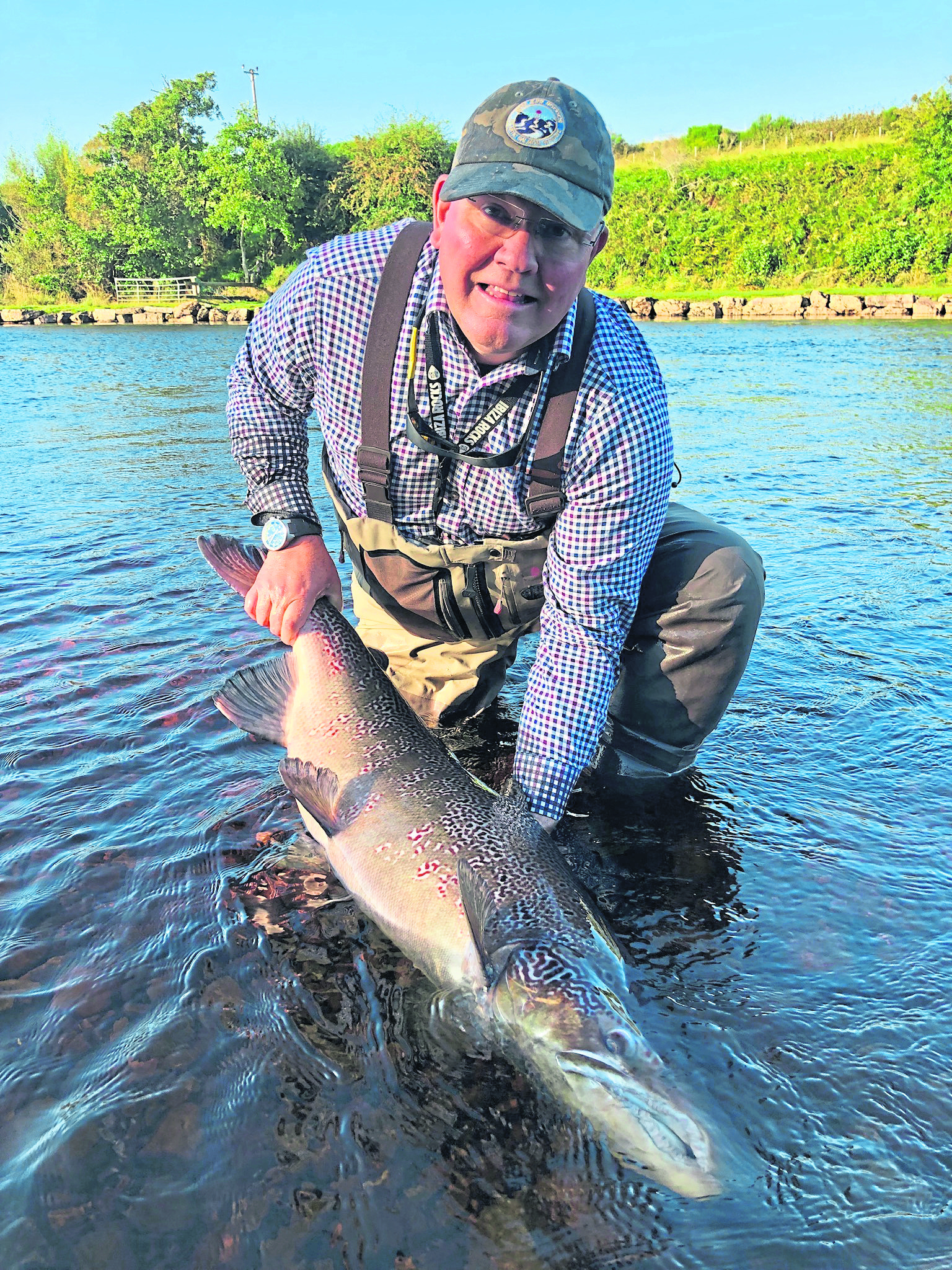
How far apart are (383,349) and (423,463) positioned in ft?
1.30

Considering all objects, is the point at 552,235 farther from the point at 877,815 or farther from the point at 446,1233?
the point at 446,1233

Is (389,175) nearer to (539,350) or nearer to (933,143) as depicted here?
(933,143)

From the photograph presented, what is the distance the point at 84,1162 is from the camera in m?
1.98

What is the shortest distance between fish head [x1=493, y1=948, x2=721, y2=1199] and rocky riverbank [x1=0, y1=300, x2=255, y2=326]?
42703 millimetres

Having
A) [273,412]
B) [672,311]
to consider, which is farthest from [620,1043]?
[672,311]

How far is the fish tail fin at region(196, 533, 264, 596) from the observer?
133 inches

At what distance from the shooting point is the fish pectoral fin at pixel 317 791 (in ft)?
9.22

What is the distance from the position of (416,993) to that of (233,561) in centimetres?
173

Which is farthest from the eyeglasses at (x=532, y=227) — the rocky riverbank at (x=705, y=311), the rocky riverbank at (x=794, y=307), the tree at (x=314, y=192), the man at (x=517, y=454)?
the tree at (x=314, y=192)

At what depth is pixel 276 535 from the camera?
10.8 feet

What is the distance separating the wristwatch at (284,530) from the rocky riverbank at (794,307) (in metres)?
29.8

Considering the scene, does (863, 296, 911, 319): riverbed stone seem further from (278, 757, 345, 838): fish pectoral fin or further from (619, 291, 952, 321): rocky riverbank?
(278, 757, 345, 838): fish pectoral fin

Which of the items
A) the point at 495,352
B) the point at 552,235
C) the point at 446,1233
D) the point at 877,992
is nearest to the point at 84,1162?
the point at 446,1233

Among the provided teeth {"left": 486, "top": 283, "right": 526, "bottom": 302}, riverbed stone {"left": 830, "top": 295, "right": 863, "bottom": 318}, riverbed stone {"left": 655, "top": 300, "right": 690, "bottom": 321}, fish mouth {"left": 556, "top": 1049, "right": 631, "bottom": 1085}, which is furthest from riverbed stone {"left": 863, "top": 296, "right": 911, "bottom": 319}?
fish mouth {"left": 556, "top": 1049, "right": 631, "bottom": 1085}
